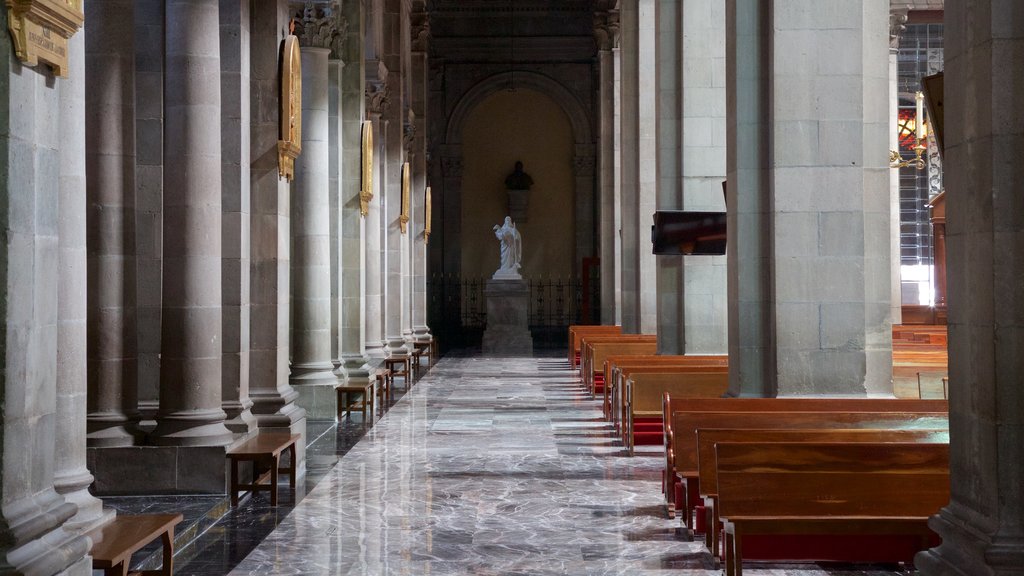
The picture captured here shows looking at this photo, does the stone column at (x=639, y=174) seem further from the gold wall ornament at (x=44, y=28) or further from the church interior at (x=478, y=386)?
the gold wall ornament at (x=44, y=28)

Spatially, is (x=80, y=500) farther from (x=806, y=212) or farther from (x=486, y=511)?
(x=806, y=212)

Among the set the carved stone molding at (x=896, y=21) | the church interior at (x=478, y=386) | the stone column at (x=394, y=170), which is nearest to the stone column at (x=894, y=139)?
the carved stone molding at (x=896, y=21)

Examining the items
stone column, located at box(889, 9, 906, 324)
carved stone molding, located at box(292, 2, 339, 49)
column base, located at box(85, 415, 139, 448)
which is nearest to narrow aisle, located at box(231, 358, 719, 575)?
column base, located at box(85, 415, 139, 448)

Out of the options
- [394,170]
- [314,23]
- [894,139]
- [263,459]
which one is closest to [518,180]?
[394,170]

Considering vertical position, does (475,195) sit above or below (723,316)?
above

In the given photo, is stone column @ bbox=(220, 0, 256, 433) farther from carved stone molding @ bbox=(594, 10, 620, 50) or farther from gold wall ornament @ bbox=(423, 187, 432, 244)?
gold wall ornament @ bbox=(423, 187, 432, 244)

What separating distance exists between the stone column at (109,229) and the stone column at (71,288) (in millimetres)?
3199

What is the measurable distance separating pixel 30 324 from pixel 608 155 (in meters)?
27.4

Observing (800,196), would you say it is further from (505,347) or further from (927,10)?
(505,347)

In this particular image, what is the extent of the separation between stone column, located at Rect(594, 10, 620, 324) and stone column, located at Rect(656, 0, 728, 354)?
13.6 metres

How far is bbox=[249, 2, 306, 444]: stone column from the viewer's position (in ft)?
37.9

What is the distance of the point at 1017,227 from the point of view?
14.9 feet

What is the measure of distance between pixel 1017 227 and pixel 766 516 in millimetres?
2195

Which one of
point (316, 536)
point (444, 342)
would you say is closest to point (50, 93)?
point (316, 536)
